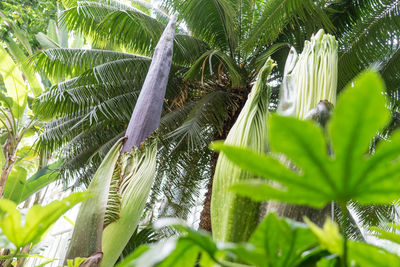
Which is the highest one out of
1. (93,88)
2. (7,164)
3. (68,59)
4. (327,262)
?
(68,59)

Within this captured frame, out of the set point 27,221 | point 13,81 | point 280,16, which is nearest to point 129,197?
point 27,221

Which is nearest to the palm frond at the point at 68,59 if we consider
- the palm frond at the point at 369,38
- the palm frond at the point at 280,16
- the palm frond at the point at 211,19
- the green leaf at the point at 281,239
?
the palm frond at the point at 211,19

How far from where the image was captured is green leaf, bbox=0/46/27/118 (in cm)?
354

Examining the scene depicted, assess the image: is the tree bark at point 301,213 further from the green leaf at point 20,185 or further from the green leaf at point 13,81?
the green leaf at point 13,81

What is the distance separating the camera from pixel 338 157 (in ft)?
0.69

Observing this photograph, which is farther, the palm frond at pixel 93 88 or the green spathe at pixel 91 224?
the palm frond at pixel 93 88

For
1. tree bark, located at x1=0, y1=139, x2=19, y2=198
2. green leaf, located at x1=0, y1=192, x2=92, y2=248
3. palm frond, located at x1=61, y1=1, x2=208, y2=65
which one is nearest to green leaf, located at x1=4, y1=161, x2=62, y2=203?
tree bark, located at x1=0, y1=139, x2=19, y2=198

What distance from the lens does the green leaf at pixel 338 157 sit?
0.19 m

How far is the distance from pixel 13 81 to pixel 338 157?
4164 millimetres

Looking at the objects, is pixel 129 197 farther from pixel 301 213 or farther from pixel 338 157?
pixel 338 157

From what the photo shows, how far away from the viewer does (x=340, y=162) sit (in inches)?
8.3

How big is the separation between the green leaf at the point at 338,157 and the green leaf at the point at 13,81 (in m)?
3.97

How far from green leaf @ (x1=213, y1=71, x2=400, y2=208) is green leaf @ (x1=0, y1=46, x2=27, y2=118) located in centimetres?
397

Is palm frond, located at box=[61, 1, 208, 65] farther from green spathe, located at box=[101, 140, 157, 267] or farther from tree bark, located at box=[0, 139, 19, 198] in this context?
green spathe, located at box=[101, 140, 157, 267]
